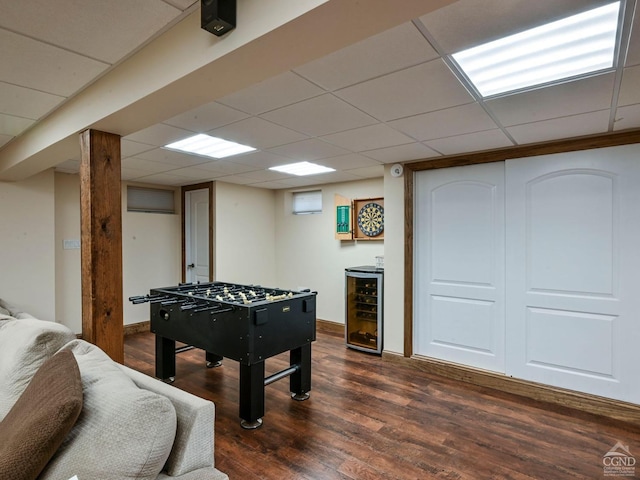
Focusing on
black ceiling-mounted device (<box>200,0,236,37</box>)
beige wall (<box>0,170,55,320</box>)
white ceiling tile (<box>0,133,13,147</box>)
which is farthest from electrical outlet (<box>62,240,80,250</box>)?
black ceiling-mounted device (<box>200,0,236,37</box>)

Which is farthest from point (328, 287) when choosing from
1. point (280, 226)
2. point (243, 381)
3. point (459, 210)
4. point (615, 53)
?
point (615, 53)

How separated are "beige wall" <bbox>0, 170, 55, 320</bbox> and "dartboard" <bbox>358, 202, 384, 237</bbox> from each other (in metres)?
3.93

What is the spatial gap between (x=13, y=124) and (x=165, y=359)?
236 cm

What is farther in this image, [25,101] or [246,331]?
[246,331]

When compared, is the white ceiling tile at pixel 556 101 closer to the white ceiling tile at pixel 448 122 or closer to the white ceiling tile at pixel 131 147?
the white ceiling tile at pixel 448 122

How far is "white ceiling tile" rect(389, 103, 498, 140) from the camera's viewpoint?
2.34 meters

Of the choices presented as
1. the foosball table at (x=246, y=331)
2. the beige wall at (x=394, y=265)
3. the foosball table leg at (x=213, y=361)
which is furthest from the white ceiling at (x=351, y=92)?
the foosball table leg at (x=213, y=361)

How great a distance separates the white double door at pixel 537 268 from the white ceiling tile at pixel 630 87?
877 mm

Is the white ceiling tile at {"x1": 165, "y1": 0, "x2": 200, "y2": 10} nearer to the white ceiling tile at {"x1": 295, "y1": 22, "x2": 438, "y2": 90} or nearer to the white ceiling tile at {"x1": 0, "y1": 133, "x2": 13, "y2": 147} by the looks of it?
the white ceiling tile at {"x1": 295, "y1": 22, "x2": 438, "y2": 90}

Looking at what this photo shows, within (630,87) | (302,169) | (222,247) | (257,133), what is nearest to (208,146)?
(257,133)

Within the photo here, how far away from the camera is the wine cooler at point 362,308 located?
437 centimetres

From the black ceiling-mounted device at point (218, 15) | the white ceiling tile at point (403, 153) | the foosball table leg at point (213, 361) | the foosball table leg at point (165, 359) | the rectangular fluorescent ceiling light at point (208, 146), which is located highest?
the rectangular fluorescent ceiling light at point (208, 146)

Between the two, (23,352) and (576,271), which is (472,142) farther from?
(23,352)

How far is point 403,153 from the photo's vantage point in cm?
349
